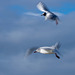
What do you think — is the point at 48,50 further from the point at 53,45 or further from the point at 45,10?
the point at 45,10

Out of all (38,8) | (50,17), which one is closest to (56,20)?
(50,17)

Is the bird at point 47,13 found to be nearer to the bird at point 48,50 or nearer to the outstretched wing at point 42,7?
the outstretched wing at point 42,7

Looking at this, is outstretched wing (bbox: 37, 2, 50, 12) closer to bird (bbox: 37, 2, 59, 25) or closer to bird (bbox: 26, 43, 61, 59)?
bird (bbox: 37, 2, 59, 25)

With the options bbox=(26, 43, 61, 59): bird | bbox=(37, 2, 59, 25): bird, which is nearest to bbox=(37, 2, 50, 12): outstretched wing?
bbox=(37, 2, 59, 25): bird

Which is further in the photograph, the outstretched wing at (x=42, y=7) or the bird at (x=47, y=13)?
the outstretched wing at (x=42, y=7)

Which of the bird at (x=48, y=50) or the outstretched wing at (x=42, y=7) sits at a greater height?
the outstretched wing at (x=42, y=7)

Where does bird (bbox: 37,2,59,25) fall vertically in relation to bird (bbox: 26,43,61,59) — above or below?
above

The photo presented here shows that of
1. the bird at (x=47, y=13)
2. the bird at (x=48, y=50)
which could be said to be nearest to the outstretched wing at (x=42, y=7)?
the bird at (x=47, y=13)

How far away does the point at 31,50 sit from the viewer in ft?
56.2

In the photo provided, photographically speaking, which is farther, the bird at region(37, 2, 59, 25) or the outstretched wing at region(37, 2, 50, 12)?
the outstretched wing at region(37, 2, 50, 12)

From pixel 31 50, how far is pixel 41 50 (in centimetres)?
107

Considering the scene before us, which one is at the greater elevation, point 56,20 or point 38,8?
point 38,8

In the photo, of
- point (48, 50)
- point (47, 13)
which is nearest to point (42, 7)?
Result: point (47, 13)

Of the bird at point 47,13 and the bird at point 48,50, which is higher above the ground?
the bird at point 47,13
